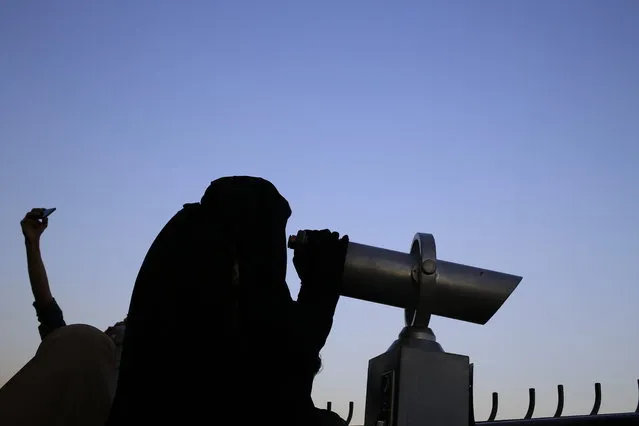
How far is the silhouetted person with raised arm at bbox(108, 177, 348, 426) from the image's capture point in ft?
7.37

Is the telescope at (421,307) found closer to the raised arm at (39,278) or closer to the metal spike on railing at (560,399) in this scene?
the raised arm at (39,278)

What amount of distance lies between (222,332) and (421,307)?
2.32 ft

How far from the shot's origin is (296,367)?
2291 mm

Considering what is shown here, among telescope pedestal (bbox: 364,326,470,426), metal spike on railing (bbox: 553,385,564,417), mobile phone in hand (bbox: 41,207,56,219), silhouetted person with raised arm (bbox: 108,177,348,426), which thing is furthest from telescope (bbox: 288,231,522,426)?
metal spike on railing (bbox: 553,385,564,417)

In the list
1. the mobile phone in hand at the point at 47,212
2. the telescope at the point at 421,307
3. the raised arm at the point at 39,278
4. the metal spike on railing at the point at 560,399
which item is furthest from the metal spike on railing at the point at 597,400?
the mobile phone in hand at the point at 47,212

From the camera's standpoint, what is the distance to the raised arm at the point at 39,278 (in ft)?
10.7

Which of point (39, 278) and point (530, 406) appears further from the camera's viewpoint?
point (530, 406)

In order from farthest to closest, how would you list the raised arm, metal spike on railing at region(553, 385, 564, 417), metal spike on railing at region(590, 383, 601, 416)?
metal spike on railing at region(553, 385, 564, 417), metal spike on railing at region(590, 383, 601, 416), the raised arm

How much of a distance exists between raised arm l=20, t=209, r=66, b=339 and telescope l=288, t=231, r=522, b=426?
59.0 inches

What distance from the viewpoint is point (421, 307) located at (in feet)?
7.78

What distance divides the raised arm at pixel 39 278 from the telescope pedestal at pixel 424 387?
169 cm

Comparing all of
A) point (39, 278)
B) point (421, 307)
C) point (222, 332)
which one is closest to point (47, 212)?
point (39, 278)

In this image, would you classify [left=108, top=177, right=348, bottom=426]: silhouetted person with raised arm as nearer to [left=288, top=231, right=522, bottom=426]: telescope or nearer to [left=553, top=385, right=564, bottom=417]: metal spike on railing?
[left=288, top=231, right=522, bottom=426]: telescope

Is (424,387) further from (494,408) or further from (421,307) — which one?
(494,408)
